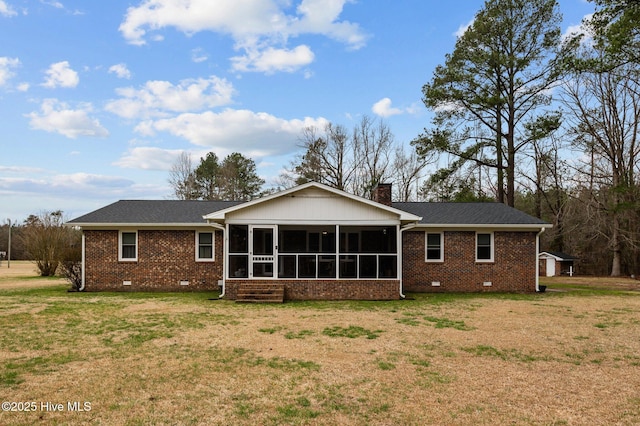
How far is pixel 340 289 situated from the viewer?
14258 millimetres

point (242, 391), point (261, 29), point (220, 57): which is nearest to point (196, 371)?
point (242, 391)

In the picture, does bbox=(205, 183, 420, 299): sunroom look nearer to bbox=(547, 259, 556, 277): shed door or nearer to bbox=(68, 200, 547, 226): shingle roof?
bbox=(68, 200, 547, 226): shingle roof

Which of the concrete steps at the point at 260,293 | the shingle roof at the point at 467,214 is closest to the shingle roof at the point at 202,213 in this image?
the shingle roof at the point at 467,214

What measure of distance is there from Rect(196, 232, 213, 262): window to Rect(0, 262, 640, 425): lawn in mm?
4968

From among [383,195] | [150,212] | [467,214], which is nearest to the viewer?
[383,195]

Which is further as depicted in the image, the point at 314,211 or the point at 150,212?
the point at 150,212

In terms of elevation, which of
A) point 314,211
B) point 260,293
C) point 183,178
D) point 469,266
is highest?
point 183,178

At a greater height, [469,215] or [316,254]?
[469,215]

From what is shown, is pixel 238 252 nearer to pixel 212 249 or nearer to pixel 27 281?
pixel 212 249

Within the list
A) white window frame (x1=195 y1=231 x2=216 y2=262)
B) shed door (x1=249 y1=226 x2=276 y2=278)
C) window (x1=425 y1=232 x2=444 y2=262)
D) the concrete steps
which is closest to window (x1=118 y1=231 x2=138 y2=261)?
white window frame (x1=195 y1=231 x2=216 y2=262)

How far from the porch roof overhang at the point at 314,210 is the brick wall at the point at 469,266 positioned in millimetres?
3054

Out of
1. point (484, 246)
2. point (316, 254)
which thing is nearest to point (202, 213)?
point (316, 254)

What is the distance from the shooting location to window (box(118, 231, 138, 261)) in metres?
16.5

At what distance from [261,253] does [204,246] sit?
3.33 m
